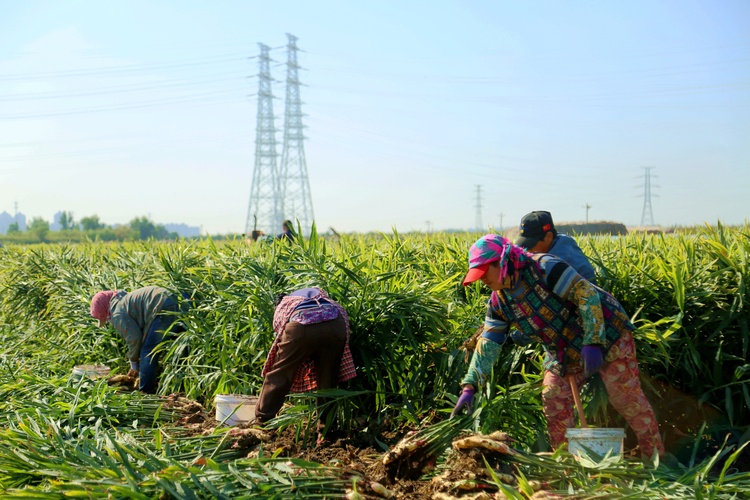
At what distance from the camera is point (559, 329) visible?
3379mm

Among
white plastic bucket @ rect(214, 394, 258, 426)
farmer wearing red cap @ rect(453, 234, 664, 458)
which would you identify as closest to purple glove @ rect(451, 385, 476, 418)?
farmer wearing red cap @ rect(453, 234, 664, 458)

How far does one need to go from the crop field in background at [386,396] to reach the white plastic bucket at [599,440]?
0.40ft

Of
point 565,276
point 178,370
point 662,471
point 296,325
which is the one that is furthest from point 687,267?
point 178,370

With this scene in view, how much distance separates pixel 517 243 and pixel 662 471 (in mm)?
1442

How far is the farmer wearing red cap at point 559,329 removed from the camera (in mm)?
3205

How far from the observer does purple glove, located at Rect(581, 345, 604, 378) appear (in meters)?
3.18

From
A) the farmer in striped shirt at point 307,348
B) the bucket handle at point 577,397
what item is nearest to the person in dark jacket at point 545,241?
the bucket handle at point 577,397

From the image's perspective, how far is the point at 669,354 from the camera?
393 cm

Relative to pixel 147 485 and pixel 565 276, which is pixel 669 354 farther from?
pixel 147 485

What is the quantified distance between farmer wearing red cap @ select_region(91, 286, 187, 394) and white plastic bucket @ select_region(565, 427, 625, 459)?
3.37 metres

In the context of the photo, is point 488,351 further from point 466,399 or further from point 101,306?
point 101,306

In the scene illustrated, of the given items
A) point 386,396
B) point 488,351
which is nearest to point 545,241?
point 488,351

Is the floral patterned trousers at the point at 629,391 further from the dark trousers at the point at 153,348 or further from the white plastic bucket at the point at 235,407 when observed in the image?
the dark trousers at the point at 153,348

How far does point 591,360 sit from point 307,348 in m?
1.57
